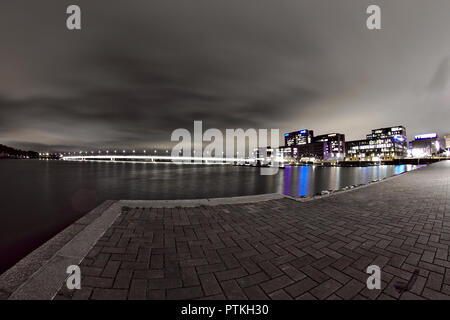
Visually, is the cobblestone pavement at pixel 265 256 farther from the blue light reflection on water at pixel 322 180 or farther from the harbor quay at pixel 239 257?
the blue light reflection on water at pixel 322 180

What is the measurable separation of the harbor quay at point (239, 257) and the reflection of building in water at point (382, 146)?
159 m

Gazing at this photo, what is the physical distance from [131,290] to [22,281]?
4.89 feet

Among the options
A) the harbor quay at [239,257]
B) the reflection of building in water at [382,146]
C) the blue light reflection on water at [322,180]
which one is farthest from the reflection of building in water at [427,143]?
the harbor quay at [239,257]

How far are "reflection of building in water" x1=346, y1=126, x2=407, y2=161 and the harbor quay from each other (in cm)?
15869

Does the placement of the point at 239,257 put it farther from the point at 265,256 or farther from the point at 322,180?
the point at 322,180

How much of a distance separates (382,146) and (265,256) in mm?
179370

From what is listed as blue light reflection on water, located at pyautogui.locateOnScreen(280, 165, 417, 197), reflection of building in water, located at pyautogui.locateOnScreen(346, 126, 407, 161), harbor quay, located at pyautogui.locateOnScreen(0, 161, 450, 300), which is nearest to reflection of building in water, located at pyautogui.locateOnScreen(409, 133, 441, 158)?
reflection of building in water, located at pyautogui.locateOnScreen(346, 126, 407, 161)

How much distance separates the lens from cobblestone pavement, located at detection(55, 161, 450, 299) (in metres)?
2.42

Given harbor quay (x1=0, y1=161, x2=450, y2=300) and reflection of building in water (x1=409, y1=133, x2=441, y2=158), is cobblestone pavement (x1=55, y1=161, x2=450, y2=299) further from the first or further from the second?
reflection of building in water (x1=409, y1=133, x2=441, y2=158)
